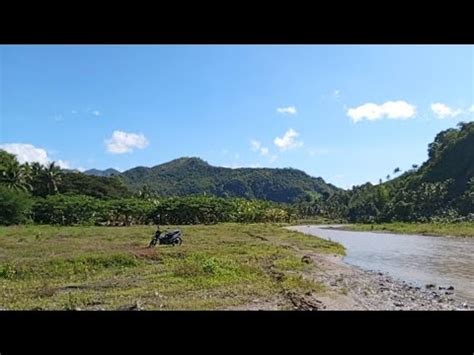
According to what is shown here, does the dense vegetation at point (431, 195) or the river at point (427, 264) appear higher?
the dense vegetation at point (431, 195)

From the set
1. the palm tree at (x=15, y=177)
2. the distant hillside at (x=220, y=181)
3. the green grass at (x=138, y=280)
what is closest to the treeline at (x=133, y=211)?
the palm tree at (x=15, y=177)

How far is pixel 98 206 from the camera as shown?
108 feet

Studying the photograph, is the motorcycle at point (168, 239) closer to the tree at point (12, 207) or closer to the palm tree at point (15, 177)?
the tree at point (12, 207)

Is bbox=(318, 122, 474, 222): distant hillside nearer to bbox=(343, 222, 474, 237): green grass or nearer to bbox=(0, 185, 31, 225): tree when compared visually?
bbox=(343, 222, 474, 237): green grass

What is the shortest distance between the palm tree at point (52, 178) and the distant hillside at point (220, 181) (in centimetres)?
1126

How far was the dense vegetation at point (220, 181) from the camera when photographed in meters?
49.3

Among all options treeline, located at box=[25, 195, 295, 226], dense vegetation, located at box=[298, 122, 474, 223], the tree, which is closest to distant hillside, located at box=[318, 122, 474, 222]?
dense vegetation, located at box=[298, 122, 474, 223]

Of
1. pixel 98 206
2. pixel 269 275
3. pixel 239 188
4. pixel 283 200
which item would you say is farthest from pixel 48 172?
pixel 269 275

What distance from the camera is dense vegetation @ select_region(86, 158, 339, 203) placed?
4931 cm

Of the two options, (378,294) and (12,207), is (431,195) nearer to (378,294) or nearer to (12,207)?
(12,207)

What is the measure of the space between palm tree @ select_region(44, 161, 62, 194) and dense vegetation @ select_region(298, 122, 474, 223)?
2535 centimetres

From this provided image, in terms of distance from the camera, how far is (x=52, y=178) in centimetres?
3803
